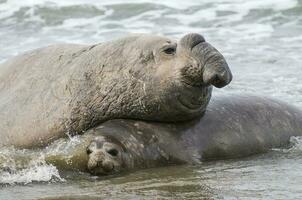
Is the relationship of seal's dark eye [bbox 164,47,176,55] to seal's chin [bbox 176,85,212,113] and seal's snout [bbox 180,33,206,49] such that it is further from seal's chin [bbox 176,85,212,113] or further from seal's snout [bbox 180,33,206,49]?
seal's chin [bbox 176,85,212,113]

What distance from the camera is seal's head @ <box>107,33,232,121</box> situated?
6.40 m

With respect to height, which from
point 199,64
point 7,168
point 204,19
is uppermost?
point 204,19

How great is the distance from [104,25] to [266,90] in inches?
286

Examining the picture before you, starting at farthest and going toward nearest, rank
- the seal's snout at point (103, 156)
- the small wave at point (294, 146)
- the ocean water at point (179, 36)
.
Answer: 1. the small wave at point (294, 146)
2. the seal's snout at point (103, 156)
3. the ocean water at point (179, 36)

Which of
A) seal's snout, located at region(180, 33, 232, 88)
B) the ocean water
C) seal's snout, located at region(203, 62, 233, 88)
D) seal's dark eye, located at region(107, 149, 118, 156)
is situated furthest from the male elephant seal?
seal's snout, located at region(203, 62, 233, 88)

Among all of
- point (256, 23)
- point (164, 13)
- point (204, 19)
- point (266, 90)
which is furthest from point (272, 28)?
point (266, 90)

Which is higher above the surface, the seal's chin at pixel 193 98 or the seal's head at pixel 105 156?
the seal's chin at pixel 193 98

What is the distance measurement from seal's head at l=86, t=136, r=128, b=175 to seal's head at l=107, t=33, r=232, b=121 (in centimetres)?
47

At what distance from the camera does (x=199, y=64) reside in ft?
20.9

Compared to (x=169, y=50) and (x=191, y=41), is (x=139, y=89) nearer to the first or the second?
(x=169, y=50)

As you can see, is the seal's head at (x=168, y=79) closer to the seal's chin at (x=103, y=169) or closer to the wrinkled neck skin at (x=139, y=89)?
the wrinkled neck skin at (x=139, y=89)

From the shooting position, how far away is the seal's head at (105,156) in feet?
19.7

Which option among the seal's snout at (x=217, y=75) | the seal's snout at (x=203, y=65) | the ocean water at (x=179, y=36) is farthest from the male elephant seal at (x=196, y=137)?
the seal's snout at (x=217, y=75)

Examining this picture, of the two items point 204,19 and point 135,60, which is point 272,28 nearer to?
point 204,19
